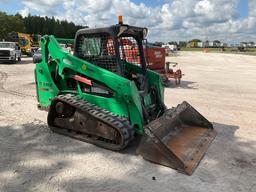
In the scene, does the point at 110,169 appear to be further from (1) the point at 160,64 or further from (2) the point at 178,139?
(1) the point at 160,64

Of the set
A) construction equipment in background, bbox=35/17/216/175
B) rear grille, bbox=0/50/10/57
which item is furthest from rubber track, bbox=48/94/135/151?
rear grille, bbox=0/50/10/57

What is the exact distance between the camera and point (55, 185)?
147 inches

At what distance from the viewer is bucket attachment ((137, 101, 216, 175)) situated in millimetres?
4191

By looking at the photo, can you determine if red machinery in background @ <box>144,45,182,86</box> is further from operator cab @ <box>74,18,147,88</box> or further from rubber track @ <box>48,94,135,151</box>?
rubber track @ <box>48,94,135,151</box>

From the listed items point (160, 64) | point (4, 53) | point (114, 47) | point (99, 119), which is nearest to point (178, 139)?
point (99, 119)

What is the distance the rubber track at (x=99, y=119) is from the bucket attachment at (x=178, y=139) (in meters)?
0.33

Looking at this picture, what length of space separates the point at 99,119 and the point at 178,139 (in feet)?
4.77

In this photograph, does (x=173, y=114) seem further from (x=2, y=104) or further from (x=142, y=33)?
(x=2, y=104)

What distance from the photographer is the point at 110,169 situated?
4207mm

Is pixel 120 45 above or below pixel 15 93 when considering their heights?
above

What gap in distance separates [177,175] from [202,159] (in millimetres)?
719

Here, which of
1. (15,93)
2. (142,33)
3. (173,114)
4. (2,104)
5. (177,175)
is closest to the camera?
(177,175)

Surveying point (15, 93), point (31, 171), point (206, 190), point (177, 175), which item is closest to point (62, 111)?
point (31, 171)

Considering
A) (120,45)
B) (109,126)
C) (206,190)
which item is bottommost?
(206,190)
